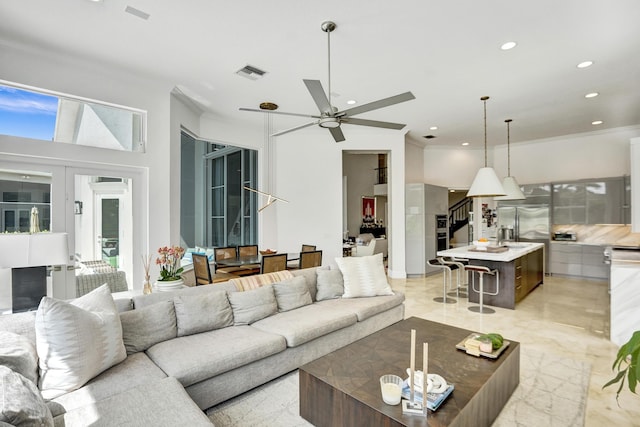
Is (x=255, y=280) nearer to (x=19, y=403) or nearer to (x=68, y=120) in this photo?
(x=19, y=403)

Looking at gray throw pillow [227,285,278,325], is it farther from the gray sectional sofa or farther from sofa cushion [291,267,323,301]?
sofa cushion [291,267,323,301]

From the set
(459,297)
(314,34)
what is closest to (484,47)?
(314,34)

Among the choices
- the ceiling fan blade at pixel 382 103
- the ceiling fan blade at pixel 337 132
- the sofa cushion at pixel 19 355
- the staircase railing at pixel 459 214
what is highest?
the ceiling fan blade at pixel 382 103

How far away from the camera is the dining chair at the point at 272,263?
14.6ft

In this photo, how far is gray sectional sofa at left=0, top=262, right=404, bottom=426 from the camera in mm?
1715

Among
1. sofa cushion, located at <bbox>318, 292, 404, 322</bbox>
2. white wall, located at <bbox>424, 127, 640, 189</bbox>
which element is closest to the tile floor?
sofa cushion, located at <bbox>318, 292, 404, 322</bbox>

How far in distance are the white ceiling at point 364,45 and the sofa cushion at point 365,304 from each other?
2.86 m

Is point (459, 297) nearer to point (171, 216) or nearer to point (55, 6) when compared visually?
point (171, 216)

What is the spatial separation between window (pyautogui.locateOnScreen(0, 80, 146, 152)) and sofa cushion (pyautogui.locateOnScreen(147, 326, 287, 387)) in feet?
9.42

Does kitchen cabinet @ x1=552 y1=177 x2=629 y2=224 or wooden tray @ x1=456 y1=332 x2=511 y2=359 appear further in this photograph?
kitchen cabinet @ x1=552 y1=177 x2=629 y2=224

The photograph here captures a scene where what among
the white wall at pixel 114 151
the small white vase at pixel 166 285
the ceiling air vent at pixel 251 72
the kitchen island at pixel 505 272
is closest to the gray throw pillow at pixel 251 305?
the small white vase at pixel 166 285

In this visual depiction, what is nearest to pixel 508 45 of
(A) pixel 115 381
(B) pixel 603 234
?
(A) pixel 115 381

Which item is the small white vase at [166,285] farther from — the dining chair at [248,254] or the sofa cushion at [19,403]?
the dining chair at [248,254]

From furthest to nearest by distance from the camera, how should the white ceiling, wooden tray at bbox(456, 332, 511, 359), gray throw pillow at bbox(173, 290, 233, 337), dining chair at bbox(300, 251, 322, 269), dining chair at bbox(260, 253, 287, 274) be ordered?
dining chair at bbox(300, 251, 322, 269) → dining chair at bbox(260, 253, 287, 274) → the white ceiling → gray throw pillow at bbox(173, 290, 233, 337) → wooden tray at bbox(456, 332, 511, 359)
